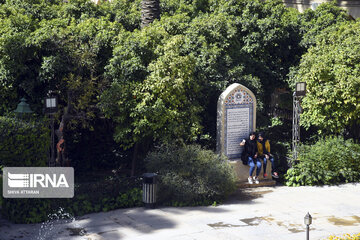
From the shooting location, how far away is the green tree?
52.6 feet

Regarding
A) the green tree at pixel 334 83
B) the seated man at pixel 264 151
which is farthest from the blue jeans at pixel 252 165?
the green tree at pixel 334 83

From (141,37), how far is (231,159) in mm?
4759

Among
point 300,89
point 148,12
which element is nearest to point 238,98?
point 300,89

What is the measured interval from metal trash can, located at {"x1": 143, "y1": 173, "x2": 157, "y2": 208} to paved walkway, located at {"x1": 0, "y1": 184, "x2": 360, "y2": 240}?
0.26 meters

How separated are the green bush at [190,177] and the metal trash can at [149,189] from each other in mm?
348

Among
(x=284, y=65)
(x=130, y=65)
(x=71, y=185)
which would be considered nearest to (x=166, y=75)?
(x=130, y=65)

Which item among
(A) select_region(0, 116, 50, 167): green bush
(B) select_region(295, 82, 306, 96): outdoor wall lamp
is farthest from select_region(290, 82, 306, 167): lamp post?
(A) select_region(0, 116, 50, 167): green bush

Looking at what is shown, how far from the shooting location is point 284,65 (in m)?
20.3

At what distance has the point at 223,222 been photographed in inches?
480

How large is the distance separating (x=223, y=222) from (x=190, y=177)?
190 centimetres

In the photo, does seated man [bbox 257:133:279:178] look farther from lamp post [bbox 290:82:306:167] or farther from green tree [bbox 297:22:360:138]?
green tree [bbox 297:22:360:138]

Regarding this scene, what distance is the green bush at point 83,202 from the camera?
1230 centimetres

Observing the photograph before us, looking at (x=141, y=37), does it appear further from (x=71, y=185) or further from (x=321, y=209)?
(x=321, y=209)

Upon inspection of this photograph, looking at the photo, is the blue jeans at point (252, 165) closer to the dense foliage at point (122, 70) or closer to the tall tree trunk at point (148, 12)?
the dense foliage at point (122, 70)
